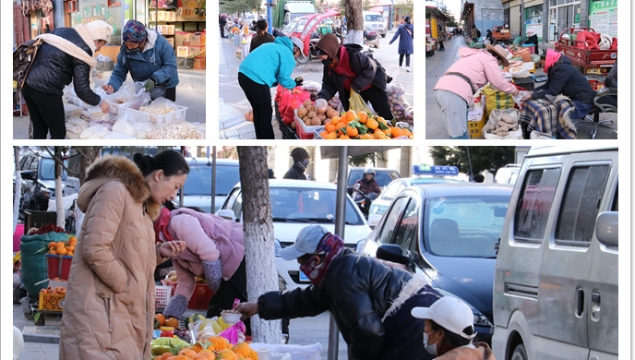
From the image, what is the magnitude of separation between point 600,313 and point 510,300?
3.67 feet

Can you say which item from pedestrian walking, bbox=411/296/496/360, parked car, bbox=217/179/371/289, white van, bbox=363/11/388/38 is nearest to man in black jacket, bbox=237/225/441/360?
pedestrian walking, bbox=411/296/496/360

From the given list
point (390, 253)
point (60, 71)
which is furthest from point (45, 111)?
point (390, 253)

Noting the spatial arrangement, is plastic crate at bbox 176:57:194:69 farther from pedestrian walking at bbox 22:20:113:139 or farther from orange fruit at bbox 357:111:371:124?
orange fruit at bbox 357:111:371:124

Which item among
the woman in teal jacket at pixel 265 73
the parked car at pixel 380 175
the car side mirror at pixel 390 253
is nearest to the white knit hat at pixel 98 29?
the woman in teal jacket at pixel 265 73

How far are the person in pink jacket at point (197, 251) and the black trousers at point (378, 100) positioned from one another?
4.49ft

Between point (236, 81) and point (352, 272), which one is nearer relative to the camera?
point (352, 272)

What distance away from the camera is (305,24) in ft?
17.4

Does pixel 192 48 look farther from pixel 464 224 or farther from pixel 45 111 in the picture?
pixel 464 224

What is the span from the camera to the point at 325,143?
5.12 metres

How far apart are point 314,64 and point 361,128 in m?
0.59

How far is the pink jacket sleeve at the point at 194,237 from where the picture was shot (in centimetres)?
581

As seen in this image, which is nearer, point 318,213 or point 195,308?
point 195,308
